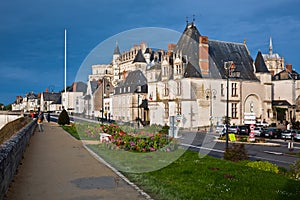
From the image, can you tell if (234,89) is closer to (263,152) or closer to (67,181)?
(263,152)

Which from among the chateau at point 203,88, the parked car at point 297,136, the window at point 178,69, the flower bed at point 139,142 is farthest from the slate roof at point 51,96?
the flower bed at point 139,142

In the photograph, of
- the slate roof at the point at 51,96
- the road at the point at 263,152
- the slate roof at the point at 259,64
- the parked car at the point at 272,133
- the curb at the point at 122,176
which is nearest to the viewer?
the curb at the point at 122,176

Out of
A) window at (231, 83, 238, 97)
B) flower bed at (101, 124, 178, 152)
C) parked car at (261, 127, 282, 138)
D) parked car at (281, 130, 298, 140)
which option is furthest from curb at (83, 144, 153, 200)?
window at (231, 83, 238, 97)

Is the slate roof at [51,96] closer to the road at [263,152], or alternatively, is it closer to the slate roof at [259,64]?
the slate roof at [259,64]

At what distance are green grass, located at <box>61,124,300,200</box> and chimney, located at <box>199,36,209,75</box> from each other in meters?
32.2

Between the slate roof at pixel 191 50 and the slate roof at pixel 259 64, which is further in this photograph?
the slate roof at pixel 259 64

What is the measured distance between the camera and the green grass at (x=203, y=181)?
8.42m

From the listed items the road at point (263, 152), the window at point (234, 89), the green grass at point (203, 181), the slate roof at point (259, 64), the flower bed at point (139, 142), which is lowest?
the road at point (263, 152)

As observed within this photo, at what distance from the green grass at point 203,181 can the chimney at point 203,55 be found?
1268 inches

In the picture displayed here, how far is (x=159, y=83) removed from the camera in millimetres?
49406

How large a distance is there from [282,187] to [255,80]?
4266 centimetres

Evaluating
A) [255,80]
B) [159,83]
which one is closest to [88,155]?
[159,83]

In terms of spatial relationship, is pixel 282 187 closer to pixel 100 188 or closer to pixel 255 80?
pixel 100 188

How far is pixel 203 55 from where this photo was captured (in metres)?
44.8
